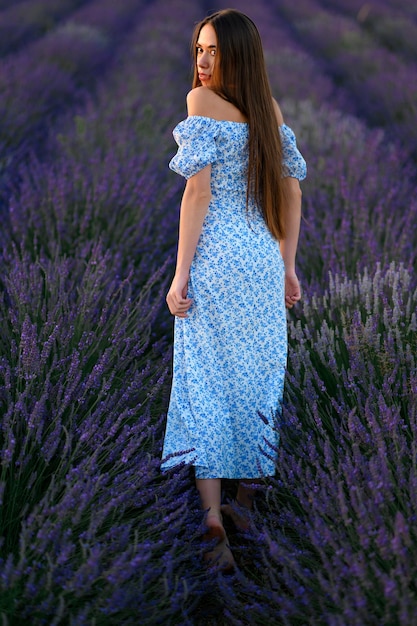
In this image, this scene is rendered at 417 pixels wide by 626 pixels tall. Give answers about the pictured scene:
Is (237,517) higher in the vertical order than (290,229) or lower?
lower

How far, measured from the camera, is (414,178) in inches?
187

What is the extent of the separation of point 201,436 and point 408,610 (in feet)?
2.68

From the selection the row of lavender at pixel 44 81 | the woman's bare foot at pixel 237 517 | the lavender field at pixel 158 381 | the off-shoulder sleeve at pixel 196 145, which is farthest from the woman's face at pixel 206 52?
the row of lavender at pixel 44 81

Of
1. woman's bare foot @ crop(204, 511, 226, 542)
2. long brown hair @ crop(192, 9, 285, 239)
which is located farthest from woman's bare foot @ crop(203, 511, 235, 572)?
long brown hair @ crop(192, 9, 285, 239)

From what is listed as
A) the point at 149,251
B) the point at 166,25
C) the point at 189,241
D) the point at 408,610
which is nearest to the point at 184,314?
the point at 189,241

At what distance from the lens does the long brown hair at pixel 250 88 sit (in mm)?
1978

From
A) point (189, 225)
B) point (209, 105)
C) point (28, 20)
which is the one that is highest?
point (28, 20)

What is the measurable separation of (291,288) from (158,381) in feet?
1.90

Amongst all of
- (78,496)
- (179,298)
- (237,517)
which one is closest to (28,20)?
(179,298)

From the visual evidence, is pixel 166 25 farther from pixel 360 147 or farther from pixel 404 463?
pixel 404 463

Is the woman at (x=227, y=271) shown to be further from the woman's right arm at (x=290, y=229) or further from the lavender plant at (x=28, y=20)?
the lavender plant at (x=28, y=20)

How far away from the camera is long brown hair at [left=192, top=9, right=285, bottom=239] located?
1.98 meters

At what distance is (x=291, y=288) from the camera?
2.34 meters

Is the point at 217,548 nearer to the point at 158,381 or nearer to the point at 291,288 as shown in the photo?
the point at 158,381
